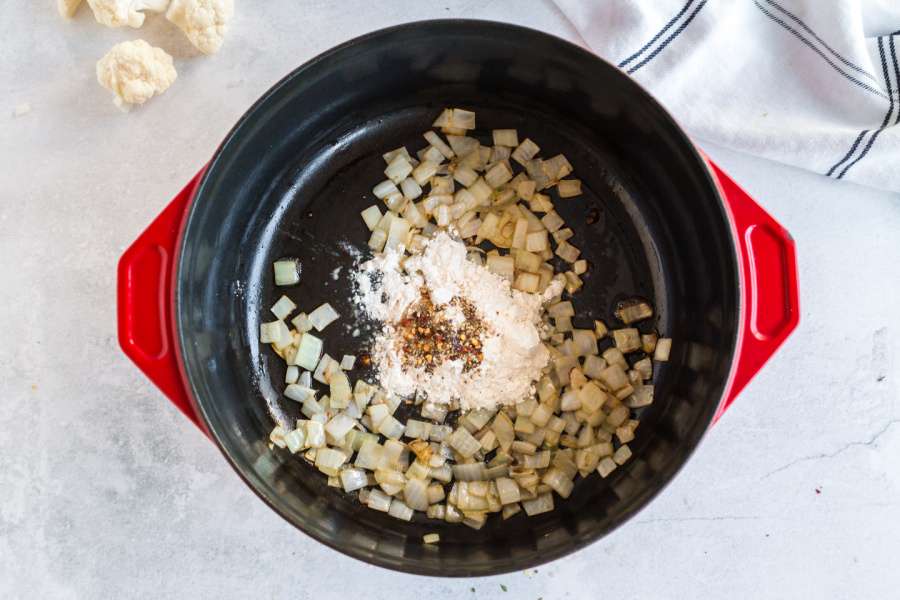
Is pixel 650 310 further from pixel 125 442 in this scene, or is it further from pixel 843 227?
pixel 125 442

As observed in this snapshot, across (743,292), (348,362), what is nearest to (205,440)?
(348,362)

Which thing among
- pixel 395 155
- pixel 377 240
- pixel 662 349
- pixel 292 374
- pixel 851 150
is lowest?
pixel 292 374

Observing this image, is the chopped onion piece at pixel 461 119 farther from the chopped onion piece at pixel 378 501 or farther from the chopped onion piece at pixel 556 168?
the chopped onion piece at pixel 378 501

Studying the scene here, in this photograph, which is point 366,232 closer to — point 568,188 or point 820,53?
point 568,188

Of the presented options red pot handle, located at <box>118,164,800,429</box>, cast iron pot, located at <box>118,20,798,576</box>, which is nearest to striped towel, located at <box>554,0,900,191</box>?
cast iron pot, located at <box>118,20,798,576</box>

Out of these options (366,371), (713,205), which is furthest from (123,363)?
(713,205)

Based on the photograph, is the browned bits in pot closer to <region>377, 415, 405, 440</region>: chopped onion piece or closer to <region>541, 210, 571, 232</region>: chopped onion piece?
<region>377, 415, 405, 440</region>: chopped onion piece

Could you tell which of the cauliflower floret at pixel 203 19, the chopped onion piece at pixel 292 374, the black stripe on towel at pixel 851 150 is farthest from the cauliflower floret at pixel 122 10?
the black stripe on towel at pixel 851 150

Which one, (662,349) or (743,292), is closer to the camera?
(743,292)
